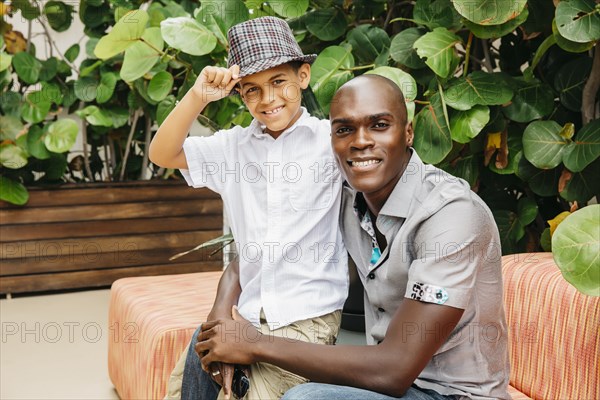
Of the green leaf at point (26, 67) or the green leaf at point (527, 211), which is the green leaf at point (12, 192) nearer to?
the green leaf at point (26, 67)

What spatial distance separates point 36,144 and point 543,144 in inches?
117

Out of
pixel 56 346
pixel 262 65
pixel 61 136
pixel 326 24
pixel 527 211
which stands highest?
pixel 326 24

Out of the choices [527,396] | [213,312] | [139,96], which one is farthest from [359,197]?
[139,96]

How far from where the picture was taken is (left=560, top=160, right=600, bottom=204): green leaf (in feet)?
7.93

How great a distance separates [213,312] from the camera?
1827mm

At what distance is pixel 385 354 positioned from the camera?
4.45 feet

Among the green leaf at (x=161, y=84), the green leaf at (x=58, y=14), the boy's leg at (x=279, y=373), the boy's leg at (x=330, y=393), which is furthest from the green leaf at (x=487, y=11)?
the green leaf at (x=58, y=14)

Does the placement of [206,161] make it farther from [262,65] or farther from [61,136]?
[61,136]

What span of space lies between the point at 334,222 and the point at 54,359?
200cm

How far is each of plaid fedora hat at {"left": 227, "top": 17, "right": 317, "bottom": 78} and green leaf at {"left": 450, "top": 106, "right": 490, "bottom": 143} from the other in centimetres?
72

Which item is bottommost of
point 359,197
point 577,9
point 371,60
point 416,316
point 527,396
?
point 527,396

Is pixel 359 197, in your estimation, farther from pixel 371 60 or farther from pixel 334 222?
pixel 371 60

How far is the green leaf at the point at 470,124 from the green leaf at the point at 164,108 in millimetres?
1260

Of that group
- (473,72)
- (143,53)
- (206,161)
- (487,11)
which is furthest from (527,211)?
(143,53)
